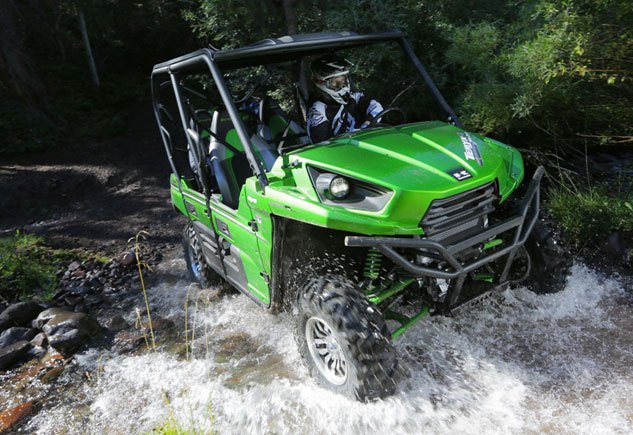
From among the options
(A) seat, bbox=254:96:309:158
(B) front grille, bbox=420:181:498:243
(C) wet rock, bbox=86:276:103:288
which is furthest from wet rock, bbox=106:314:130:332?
(B) front grille, bbox=420:181:498:243

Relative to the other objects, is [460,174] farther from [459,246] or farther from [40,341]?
[40,341]

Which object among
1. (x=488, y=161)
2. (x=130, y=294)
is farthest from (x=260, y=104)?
(x=130, y=294)

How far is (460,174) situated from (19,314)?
→ 4231 mm

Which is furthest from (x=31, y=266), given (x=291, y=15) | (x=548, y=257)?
(x=291, y=15)

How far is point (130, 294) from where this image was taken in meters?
5.30

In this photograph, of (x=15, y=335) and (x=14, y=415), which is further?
(x=15, y=335)

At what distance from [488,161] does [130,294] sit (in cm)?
404

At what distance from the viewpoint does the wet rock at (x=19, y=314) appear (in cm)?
454

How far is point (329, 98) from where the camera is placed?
3701 millimetres

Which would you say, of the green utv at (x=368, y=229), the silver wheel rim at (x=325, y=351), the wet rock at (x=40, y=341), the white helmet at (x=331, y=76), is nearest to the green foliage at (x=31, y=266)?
the wet rock at (x=40, y=341)

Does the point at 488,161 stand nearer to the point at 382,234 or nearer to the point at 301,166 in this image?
the point at 382,234

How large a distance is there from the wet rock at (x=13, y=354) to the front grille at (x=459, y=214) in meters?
3.57

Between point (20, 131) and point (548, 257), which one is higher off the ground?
point (548, 257)

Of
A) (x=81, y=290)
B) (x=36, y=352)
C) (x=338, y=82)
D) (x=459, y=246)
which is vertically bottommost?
(x=81, y=290)
